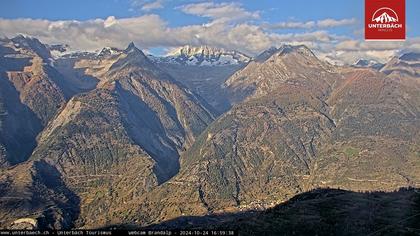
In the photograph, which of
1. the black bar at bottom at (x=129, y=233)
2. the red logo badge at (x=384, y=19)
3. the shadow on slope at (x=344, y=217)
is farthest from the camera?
the shadow on slope at (x=344, y=217)

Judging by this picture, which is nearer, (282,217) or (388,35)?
(388,35)

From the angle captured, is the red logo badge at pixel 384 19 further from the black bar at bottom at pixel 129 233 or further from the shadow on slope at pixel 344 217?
the black bar at bottom at pixel 129 233

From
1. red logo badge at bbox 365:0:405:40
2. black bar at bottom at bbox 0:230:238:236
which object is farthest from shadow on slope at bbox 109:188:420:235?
black bar at bottom at bbox 0:230:238:236

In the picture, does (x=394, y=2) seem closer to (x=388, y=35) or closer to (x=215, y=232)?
(x=388, y=35)

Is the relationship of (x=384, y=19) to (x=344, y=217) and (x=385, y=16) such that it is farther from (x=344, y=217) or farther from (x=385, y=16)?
(x=344, y=217)

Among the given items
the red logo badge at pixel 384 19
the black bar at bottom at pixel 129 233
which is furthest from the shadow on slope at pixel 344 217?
the black bar at bottom at pixel 129 233

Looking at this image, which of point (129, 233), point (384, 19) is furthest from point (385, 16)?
point (129, 233)

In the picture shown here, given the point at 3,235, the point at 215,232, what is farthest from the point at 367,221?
the point at 3,235
